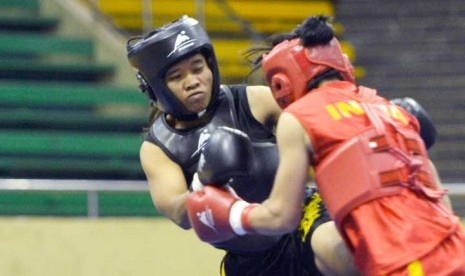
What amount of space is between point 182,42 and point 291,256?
0.84 metres

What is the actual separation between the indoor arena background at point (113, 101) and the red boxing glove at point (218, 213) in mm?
2992

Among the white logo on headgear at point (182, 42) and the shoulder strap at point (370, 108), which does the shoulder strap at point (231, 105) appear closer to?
the white logo on headgear at point (182, 42)

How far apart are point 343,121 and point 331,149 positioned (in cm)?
9

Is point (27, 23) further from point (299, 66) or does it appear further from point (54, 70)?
point (299, 66)

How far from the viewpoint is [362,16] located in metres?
11.8

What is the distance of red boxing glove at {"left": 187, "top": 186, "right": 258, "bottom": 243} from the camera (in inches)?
174

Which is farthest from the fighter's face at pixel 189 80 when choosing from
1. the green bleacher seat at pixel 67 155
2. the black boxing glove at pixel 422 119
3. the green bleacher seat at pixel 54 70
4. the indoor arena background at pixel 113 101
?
the green bleacher seat at pixel 54 70

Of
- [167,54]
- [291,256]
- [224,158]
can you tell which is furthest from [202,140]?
[224,158]

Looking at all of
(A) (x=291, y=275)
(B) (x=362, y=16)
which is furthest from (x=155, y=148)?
(B) (x=362, y=16)

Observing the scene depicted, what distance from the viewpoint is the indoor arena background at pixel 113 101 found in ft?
24.8

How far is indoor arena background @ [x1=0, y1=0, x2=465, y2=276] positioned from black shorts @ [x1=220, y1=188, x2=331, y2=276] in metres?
2.38

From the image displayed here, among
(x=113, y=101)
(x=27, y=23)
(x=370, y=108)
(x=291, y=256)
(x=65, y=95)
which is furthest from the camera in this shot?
(x=27, y=23)

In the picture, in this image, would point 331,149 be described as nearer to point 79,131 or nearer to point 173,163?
point 173,163

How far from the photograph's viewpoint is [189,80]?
16.5 feet
